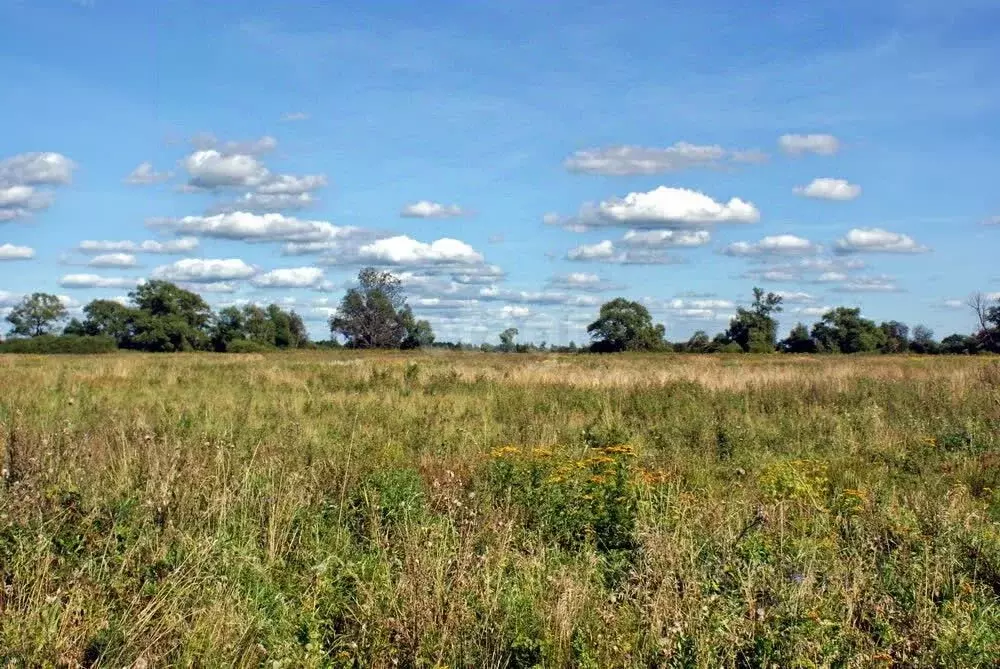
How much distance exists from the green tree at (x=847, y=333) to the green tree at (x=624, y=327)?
15.8m

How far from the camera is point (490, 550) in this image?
17.5ft

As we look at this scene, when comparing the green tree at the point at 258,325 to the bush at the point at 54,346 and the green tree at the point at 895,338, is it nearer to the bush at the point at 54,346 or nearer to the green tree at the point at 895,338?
the bush at the point at 54,346

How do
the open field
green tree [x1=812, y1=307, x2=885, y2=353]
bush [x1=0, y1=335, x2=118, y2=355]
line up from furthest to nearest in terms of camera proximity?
green tree [x1=812, y1=307, x2=885, y2=353], bush [x1=0, y1=335, x2=118, y2=355], the open field

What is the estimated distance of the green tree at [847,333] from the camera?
85.3 meters

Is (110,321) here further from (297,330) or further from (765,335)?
(765,335)

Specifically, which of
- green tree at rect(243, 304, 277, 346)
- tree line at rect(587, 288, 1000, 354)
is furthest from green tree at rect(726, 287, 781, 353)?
green tree at rect(243, 304, 277, 346)

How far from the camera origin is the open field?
4219mm

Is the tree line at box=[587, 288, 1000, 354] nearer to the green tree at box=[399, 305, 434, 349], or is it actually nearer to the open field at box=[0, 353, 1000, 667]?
the green tree at box=[399, 305, 434, 349]

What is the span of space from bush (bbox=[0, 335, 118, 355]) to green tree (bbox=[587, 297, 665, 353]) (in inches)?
1766

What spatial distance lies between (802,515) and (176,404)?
10260 mm

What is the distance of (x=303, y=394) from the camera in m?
16.9

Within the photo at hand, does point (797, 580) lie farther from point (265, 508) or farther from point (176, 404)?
point (176, 404)

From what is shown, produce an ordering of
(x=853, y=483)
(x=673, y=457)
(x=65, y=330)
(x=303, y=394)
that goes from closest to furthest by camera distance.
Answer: (x=853, y=483) < (x=673, y=457) < (x=303, y=394) < (x=65, y=330)

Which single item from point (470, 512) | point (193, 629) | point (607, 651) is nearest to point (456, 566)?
point (470, 512)
